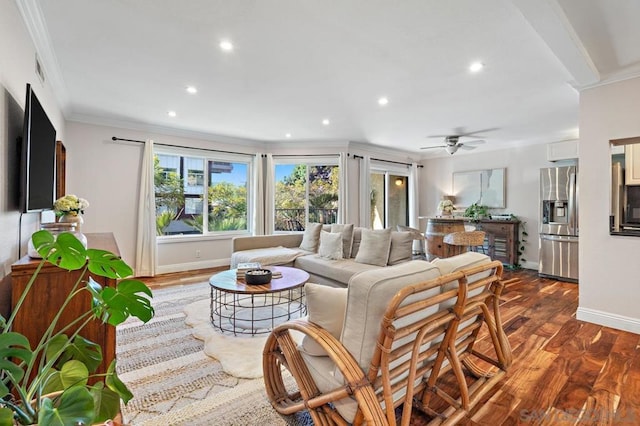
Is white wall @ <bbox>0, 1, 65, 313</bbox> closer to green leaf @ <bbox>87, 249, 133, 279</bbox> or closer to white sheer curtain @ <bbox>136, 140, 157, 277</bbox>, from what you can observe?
green leaf @ <bbox>87, 249, 133, 279</bbox>

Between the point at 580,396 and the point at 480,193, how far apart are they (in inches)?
206

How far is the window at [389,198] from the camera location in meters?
6.94

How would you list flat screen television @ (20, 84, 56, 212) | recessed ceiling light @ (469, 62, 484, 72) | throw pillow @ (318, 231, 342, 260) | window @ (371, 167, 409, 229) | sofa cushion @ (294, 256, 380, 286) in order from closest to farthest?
flat screen television @ (20, 84, 56, 212) → recessed ceiling light @ (469, 62, 484, 72) → sofa cushion @ (294, 256, 380, 286) → throw pillow @ (318, 231, 342, 260) → window @ (371, 167, 409, 229)

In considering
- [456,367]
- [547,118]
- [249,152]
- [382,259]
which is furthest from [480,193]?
[456,367]

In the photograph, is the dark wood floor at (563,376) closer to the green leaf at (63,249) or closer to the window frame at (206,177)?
the green leaf at (63,249)

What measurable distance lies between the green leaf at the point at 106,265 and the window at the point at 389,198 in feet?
20.2

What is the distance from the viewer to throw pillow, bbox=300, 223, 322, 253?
Answer: 4.66 metres

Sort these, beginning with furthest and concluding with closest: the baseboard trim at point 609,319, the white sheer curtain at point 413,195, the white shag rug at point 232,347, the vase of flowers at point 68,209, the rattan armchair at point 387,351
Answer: the white sheer curtain at point 413,195
the baseboard trim at point 609,319
the white shag rug at point 232,347
the vase of flowers at point 68,209
the rattan armchair at point 387,351

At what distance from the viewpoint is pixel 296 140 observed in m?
5.94

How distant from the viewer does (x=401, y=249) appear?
3.88 metres

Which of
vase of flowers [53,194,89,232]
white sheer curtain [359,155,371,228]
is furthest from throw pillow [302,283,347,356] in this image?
white sheer curtain [359,155,371,228]

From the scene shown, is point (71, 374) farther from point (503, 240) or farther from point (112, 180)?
point (503, 240)

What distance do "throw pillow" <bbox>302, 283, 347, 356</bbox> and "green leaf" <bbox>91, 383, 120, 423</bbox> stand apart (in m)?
0.78

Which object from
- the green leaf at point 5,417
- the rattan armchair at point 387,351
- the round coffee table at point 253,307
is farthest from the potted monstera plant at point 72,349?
the round coffee table at point 253,307
